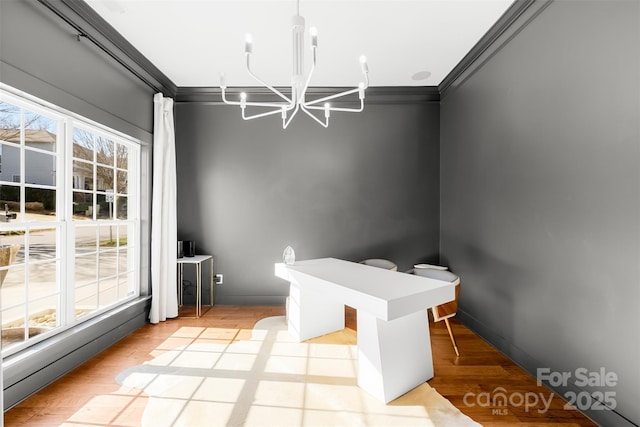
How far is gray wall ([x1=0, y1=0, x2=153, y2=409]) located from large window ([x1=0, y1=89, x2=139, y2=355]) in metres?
0.14

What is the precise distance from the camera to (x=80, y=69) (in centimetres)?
246

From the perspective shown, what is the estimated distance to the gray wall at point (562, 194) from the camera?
1659 mm

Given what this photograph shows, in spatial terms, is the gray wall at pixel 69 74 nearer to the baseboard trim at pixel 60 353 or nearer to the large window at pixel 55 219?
the large window at pixel 55 219

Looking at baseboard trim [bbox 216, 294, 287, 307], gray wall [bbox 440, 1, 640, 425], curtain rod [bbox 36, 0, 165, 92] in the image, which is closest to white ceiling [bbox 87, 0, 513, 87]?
curtain rod [bbox 36, 0, 165, 92]

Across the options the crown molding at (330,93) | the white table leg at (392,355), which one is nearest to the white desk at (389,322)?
the white table leg at (392,355)

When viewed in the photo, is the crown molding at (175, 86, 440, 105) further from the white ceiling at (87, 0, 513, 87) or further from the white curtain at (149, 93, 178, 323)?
the white curtain at (149, 93, 178, 323)

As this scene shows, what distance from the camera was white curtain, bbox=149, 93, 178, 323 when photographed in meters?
3.43

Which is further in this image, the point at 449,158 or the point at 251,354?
the point at 449,158

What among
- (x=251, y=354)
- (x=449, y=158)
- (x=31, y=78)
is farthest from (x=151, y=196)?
(x=449, y=158)

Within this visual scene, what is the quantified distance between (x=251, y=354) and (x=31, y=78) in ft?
8.50

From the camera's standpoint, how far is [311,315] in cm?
299

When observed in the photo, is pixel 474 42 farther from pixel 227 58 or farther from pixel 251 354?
pixel 251 354

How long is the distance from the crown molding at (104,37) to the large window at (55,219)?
0.67m

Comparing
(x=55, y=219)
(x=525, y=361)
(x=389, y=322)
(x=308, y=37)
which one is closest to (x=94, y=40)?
(x=55, y=219)
